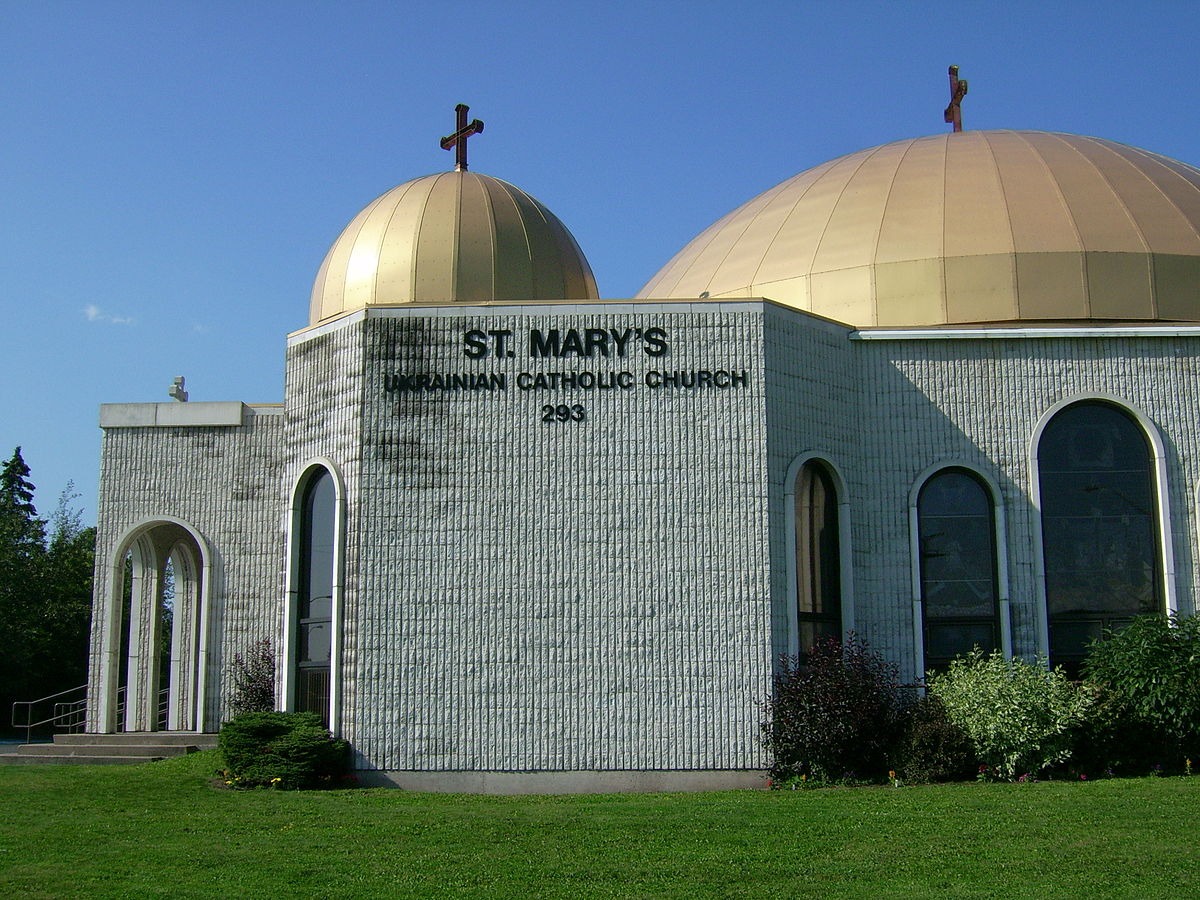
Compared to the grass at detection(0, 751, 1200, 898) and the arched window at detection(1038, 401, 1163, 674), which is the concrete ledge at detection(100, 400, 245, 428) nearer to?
the grass at detection(0, 751, 1200, 898)

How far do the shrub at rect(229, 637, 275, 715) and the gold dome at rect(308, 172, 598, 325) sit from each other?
562 cm

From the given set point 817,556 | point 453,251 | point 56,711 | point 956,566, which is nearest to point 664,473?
point 817,556

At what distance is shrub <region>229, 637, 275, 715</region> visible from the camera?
20562mm

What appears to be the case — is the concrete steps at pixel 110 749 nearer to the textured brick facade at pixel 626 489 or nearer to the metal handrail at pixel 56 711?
the metal handrail at pixel 56 711

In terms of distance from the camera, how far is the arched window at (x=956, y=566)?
19391mm

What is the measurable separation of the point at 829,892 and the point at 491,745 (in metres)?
7.25

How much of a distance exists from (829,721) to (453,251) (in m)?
9.38

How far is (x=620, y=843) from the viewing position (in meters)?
13.0

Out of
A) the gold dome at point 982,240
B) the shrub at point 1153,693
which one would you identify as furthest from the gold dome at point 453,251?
the shrub at point 1153,693

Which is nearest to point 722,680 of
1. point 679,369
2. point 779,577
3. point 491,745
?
point 779,577

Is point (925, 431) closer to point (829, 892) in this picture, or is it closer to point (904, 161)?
point (904, 161)

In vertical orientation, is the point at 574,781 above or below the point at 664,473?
below

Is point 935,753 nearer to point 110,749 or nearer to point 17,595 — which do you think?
point 110,749

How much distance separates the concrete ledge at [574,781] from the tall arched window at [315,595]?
6.20ft
